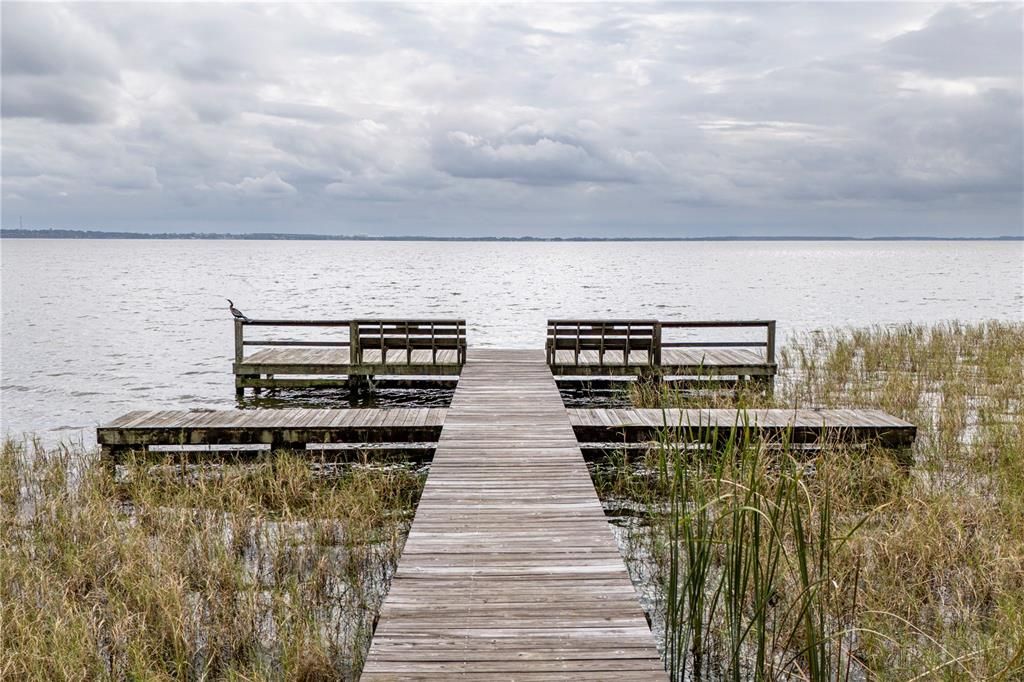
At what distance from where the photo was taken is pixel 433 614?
4441 mm

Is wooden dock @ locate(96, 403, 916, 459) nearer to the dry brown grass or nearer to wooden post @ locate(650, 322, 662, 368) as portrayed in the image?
the dry brown grass

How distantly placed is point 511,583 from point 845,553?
9.46 feet

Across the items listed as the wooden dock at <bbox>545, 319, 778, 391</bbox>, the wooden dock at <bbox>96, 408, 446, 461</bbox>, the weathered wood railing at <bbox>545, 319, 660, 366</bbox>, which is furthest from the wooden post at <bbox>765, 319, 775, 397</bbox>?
the wooden dock at <bbox>96, 408, 446, 461</bbox>

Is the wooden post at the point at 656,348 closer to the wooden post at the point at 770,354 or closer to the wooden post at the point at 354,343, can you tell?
the wooden post at the point at 770,354

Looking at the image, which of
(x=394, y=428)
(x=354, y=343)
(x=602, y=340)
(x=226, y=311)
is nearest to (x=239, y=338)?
(x=354, y=343)

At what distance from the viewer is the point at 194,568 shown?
626 cm

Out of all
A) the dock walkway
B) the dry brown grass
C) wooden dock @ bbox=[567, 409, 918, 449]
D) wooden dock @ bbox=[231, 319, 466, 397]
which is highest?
wooden dock @ bbox=[231, 319, 466, 397]

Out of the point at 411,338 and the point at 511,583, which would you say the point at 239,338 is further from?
the point at 511,583

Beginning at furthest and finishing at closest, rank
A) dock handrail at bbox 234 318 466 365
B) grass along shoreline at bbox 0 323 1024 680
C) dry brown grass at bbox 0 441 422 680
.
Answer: dock handrail at bbox 234 318 466 365
dry brown grass at bbox 0 441 422 680
grass along shoreline at bbox 0 323 1024 680

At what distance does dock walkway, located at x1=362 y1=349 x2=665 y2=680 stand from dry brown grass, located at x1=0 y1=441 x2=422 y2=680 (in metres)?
0.83

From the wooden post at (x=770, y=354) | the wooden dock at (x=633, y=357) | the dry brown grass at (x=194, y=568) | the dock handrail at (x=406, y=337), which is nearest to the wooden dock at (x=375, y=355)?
the dock handrail at (x=406, y=337)

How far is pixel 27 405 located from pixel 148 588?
45.3 feet

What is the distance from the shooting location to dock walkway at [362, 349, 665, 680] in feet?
13.0

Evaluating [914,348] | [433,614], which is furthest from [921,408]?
[433,614]
